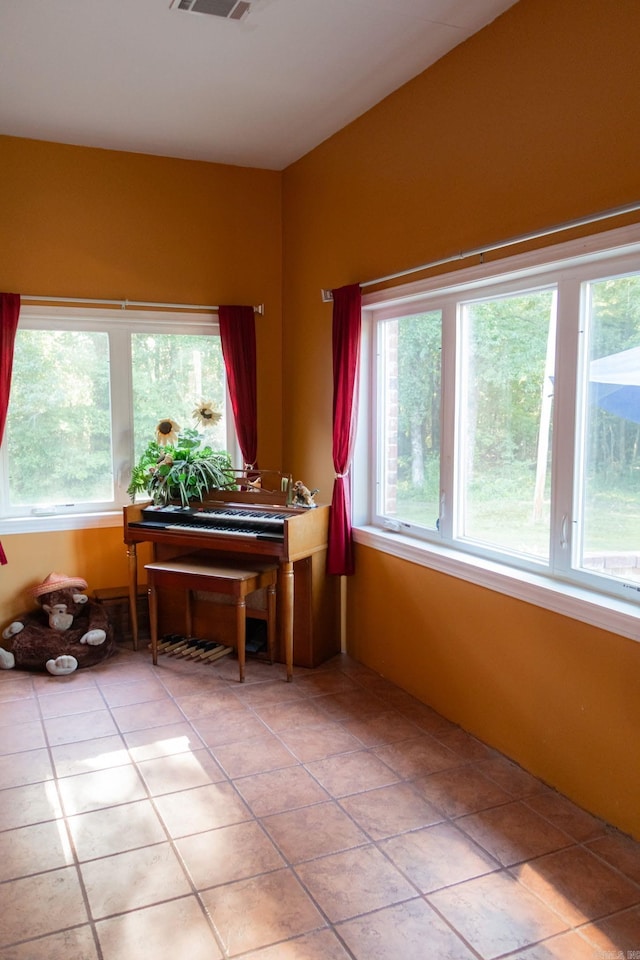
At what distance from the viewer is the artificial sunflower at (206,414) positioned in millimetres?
4777

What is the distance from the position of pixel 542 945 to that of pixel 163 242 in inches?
166

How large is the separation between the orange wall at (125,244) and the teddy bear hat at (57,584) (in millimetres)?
127

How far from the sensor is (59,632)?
4449 millimetres

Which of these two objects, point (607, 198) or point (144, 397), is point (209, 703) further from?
point (607, 198)

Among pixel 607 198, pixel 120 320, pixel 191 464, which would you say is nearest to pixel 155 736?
pixel 191 464

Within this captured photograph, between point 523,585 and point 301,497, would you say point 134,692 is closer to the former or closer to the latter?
point 301,497

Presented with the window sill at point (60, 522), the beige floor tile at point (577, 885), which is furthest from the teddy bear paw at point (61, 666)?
the beige floor tile at point (577, 885)

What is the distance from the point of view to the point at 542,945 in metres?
2.15

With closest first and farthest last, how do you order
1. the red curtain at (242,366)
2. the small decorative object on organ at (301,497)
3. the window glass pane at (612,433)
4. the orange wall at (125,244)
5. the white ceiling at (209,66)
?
the window glass pane at (612,433) < the white ceiling at (209,66) < the small decorative object on organ at (301,497) < the orange wall at (125,244) < the red curtain at (242,366)

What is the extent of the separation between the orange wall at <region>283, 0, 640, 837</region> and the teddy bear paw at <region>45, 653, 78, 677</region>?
1.58 m

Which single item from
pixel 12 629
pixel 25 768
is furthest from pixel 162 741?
pixel 12 629

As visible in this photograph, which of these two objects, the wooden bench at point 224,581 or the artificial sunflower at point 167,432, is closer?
the wooden bench at point 224,581

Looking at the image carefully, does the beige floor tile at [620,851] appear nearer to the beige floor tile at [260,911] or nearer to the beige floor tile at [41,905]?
the beige floor tile at [260,911]

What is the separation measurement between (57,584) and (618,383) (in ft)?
10.9
